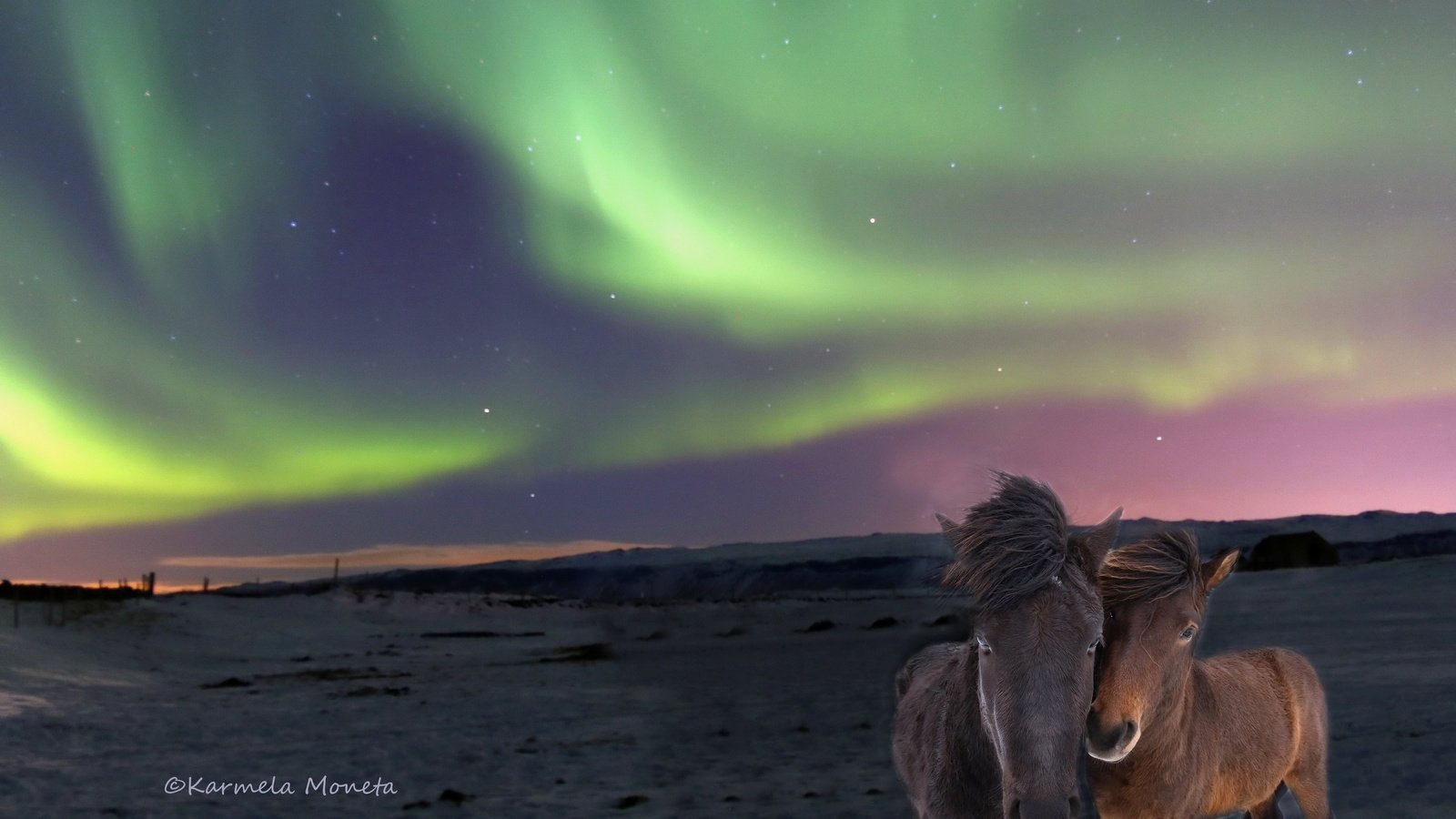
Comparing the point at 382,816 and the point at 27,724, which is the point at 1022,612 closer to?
the point at 382,816

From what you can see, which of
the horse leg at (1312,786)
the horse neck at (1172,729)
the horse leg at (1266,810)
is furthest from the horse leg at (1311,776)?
the horse neck at (1172,729)

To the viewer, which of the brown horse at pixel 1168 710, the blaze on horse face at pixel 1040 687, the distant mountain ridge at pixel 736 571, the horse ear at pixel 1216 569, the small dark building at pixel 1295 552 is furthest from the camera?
the distant mountain ridge at pixel 736 571

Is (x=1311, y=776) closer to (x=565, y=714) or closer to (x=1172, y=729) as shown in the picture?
(x=1172, y=729)

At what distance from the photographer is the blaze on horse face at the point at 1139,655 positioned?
3955mm

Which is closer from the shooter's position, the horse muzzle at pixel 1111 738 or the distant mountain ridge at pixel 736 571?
the horse muzzle at pixel 1111 738

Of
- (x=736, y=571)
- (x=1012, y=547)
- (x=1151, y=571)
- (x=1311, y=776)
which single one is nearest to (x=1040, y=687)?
(x=1012, y=547)

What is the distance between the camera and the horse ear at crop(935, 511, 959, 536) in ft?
13.5

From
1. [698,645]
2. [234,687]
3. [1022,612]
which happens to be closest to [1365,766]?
[1022,612]

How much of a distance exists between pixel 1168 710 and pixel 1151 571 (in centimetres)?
66

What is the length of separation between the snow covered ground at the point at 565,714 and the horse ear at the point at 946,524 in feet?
1.04

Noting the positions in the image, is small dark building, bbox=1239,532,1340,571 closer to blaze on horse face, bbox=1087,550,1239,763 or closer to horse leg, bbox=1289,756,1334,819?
horse leg, bbox=1289,756,1334,819

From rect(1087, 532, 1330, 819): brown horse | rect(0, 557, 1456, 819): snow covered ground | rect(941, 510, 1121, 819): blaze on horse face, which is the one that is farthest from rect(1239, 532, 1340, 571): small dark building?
rect(941, 510, 1121, 819): blaze on horse face

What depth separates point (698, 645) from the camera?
35.3 metres

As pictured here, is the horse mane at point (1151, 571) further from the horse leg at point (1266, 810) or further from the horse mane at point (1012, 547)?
the horse leg at point (1266, 810)
